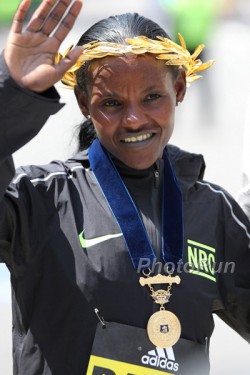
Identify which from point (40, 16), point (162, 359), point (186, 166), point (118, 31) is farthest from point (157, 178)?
point (40, 16)

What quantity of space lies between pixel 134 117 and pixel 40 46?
0.62 m

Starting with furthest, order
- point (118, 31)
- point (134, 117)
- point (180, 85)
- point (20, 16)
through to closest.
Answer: point (180, 85) < point (118, 31) < point (134, 117) < point (20, 16)

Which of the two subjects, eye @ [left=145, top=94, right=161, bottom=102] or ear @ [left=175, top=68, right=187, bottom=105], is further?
ear @ [left=175, top=68, right=187, bottom=105]

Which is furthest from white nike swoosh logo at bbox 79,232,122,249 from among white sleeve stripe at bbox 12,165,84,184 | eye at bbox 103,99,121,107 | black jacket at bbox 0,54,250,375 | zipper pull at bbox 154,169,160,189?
eye at bbox 103,99,121,107

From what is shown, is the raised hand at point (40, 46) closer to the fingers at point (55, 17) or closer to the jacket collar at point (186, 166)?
the fingers at point (55, 17)

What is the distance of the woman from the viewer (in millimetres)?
3303

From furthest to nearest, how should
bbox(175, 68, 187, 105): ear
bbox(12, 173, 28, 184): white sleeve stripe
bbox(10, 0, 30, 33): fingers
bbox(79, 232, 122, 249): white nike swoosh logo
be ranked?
bbox(175, 68, 187, 105): ear → bbox(79, 232, 122, 249): white nike swoosh logo → bbox(12, 173, 28, 184): white sleeve stripe → bbox(10, 0, 30, 33): fingers

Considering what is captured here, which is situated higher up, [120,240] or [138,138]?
[138,138]

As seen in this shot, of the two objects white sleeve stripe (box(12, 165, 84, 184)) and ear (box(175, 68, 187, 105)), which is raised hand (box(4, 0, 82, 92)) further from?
ear (box(175, 68, 187, 105))

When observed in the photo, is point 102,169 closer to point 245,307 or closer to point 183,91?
point 183,91

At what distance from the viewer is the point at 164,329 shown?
333 centimetres

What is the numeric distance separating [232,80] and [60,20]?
6091mm

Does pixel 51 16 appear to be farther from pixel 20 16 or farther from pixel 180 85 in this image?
pixel 180 85

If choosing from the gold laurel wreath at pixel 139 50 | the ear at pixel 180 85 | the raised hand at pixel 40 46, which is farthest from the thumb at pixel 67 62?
the ear at pixel 180 85
